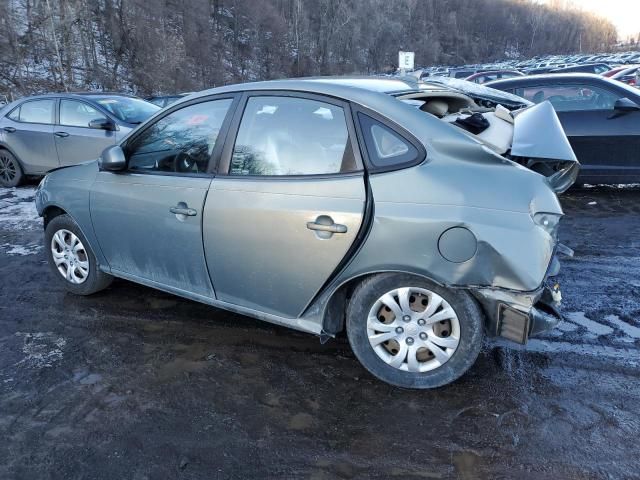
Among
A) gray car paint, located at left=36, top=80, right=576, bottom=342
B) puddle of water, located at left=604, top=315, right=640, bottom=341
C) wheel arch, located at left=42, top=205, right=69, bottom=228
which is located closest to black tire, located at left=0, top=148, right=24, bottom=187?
wheel arch, located at left=42, top=205, right=69, bottom=228

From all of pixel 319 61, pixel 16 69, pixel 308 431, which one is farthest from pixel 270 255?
pixel 319 61

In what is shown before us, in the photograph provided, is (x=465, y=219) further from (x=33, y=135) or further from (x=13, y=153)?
(x=13, y=153)

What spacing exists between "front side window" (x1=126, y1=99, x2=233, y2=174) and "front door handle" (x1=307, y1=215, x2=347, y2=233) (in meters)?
0.93

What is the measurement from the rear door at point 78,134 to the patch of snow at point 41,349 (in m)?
4.80

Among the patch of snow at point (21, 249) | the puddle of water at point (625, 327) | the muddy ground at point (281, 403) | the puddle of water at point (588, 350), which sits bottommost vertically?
the muddy ground at point (281, 403)

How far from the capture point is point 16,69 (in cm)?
2795

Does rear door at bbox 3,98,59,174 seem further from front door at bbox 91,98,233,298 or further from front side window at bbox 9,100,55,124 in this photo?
front door at bbox 91,98,233,298

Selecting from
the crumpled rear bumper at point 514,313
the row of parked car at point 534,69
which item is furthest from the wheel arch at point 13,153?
the crumpled rear bumper at point 514,313

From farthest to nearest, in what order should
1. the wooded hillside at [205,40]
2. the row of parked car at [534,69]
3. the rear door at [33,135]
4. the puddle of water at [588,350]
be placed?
the wooded hillside at [205,40], the row of parked car at [534,69], the rear door at [33,135], the puddle of water at [588,350]

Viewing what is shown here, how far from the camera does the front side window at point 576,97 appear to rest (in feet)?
21.6

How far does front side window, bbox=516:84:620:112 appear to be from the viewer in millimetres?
6574

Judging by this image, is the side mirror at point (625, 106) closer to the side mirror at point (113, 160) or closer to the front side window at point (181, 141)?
the front side window at point (181, 141)

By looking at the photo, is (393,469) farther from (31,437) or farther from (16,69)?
(16,69)

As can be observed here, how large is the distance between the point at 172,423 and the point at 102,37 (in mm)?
42013
